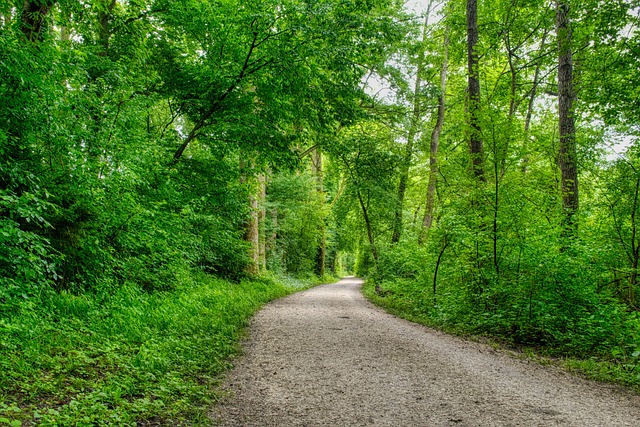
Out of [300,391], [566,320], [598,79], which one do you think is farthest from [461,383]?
[598,79]

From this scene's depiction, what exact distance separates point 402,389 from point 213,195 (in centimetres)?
768

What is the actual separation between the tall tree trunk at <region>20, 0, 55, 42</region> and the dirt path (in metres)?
5.32

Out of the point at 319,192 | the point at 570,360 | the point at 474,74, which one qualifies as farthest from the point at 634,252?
the point at 319,192

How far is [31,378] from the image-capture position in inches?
130

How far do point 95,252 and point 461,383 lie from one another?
5608 millimetres

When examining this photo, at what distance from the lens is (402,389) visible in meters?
4.28

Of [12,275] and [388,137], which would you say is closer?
[12,275]

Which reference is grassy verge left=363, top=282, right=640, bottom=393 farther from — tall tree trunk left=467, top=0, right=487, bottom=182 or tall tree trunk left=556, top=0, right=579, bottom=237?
tall tree trunk left=467, top=0, right=487, bottom=182

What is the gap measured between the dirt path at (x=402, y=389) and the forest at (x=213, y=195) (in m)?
0.54

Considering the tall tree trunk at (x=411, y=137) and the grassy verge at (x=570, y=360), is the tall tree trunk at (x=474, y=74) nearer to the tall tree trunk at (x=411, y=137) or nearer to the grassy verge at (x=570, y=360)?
the grassy verge at (x=570, y=360)

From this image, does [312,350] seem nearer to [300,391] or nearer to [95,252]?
[300,391]

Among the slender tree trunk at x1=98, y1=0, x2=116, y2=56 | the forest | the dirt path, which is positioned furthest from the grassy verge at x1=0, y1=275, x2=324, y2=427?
the slender tree trunk at x1=98, y1=0, x2=116, y2=56

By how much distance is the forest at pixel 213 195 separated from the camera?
13.7 ft

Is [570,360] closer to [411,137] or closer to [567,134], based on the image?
[567,134]
